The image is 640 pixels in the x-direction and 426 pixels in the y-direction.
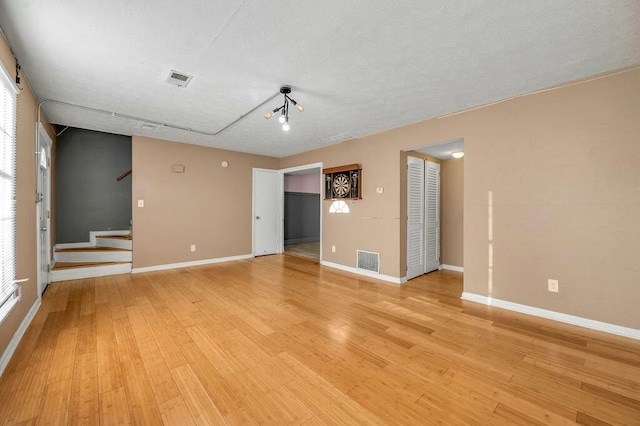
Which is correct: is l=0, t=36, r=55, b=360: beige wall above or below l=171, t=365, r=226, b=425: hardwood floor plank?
above

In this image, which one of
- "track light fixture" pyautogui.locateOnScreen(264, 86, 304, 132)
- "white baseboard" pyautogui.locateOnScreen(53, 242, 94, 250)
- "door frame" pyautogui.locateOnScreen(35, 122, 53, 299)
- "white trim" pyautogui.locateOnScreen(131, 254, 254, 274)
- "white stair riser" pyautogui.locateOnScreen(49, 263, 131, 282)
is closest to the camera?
"track light fixture" pyautogui.locateOnScreen(264, 86, 304, 132)

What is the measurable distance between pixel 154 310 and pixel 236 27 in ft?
10.0

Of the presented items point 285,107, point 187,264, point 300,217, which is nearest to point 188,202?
point 187,264

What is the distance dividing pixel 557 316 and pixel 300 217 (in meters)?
6.96

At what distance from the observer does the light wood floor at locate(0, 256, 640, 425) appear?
1538mm

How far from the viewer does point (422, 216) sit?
4730 mm

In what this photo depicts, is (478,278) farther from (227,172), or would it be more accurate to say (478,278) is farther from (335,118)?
(227,172)

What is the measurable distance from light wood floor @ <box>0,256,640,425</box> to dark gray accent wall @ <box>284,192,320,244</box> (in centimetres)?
518

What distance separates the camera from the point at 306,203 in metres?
9.05

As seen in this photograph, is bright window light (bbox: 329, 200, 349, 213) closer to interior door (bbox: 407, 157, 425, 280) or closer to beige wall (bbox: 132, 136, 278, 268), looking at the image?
interior door (bbox: 407, 157, 425, 280)

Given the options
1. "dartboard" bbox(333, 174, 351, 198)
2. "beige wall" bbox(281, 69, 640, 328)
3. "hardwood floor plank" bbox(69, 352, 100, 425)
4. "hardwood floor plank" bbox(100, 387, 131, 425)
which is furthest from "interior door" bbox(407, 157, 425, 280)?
"hardwood floor plank" bbox(69, 352, 100, 425)

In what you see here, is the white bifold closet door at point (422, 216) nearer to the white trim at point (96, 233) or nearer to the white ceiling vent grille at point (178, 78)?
the white ceiling vent grille at point (178, 78)

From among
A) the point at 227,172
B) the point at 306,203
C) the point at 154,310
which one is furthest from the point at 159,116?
the point at 306,203

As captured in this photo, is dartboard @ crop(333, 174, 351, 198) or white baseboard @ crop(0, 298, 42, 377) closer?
white baseboard @ crop(0, 298, 42, 377)
